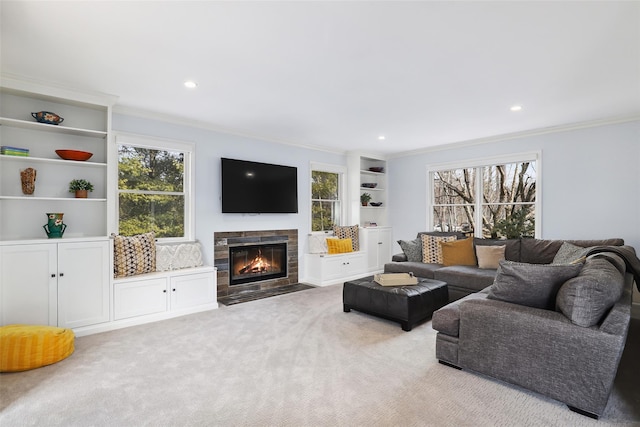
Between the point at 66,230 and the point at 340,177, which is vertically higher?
the point at 340,177

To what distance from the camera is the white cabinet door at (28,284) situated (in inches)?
113

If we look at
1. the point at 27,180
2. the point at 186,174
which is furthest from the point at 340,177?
the point at 27,180

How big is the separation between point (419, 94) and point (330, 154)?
9.92 ft

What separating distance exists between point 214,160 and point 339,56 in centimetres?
274

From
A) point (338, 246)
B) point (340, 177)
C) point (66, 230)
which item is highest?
point (340, 177)

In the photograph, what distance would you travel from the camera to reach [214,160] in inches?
185

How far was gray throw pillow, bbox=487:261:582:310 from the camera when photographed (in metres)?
2.25

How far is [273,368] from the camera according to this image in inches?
99.1

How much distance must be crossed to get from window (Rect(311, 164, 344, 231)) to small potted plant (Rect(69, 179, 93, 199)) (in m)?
3.48

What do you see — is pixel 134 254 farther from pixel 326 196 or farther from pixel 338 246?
pixel 326 196

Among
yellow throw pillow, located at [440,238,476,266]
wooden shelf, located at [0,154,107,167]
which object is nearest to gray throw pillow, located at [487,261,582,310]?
yellow throw pillow, located at [440,238,476,266]

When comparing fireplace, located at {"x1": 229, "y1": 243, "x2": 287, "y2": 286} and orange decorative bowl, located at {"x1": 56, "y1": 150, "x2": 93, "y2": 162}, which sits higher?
orange decorative bowl, located at {"x1": 56, "y1": 150, "x2": 93, "y2": 162}

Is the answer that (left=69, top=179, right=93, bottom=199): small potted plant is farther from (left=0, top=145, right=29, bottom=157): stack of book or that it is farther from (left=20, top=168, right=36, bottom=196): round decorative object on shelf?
(left=0, top=145, right=29, bottom=157): stack of book

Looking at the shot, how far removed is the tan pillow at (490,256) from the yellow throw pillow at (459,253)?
193mm
